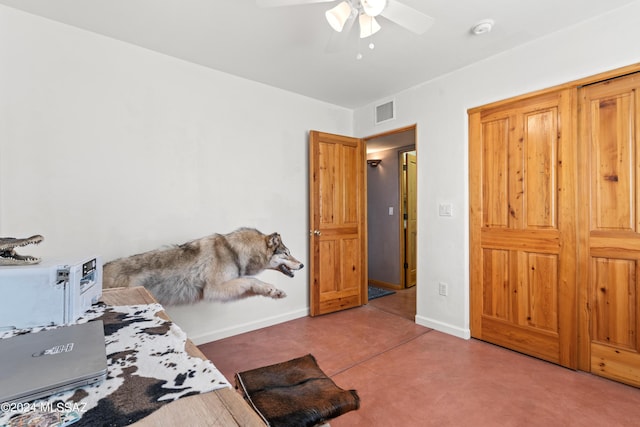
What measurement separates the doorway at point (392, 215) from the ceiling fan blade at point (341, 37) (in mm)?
2276

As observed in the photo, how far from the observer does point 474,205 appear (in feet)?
9.20

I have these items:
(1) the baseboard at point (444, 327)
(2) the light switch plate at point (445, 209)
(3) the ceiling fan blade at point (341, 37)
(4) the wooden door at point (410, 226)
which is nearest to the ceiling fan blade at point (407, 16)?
(3) the ceiling fan blade at point (341, 37)

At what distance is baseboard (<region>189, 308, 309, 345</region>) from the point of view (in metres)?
2.79

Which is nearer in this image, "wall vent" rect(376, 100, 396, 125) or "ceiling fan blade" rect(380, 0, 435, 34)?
"ceiling fan blade" rect(380, 0, 435, 34)

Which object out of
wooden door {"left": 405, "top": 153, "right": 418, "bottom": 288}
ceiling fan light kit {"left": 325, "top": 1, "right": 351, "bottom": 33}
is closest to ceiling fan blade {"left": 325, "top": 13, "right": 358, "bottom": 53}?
ceiling fan light kit {"left": 325, "top": 1, "right": 351, "bottom": 33}

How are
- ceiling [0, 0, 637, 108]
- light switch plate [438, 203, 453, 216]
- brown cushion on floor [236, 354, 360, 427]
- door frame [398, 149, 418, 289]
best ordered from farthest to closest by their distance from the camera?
door frame [398, 149, 418, 289]
light switch plate [438, 203, 453, 216]
ceiling [0, 0, 637, 108]
brown cushion on floor [236, 354, 360, 427]

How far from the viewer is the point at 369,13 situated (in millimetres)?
1608

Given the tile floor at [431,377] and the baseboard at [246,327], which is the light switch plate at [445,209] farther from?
the baseboard at [246,327]

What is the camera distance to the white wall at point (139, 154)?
2057mm

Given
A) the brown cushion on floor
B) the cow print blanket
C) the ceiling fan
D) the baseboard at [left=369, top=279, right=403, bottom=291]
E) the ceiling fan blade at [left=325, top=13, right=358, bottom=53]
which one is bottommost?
the baseboard at [left=369, top=279, right=403, bottom=291]

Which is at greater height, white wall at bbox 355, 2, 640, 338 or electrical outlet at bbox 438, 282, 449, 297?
white wall at bbox 355, 2, 640, 338

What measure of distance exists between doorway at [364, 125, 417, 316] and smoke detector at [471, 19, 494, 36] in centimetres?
225

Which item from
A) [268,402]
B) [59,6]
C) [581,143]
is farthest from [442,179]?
[59,6]

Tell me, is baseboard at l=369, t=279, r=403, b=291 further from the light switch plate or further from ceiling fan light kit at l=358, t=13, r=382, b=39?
ceiling fan light kit at l=358, t=13, r=382, b=39
